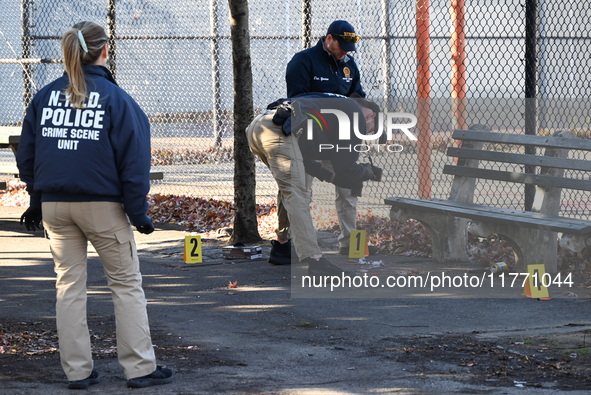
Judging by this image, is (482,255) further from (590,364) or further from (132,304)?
(132,304)

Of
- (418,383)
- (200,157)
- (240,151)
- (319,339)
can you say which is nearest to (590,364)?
→ (418,383)

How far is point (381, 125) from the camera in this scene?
8.53 metres

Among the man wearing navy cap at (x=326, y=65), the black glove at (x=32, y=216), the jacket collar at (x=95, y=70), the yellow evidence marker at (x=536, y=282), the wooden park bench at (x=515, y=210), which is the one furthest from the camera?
the man wearing navy cap at (x=326, y=65)

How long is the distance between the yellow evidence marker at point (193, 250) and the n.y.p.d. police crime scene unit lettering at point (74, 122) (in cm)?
376

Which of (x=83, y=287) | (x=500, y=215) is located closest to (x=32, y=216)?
(x=83, y=287)

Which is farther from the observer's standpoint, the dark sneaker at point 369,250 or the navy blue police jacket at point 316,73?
the dark sneaker at point 369,250

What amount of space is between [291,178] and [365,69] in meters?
8.96

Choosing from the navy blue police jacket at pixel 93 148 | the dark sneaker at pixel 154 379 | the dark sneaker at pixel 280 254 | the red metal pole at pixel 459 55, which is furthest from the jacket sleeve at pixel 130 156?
the red metal pole at pixel 459 55

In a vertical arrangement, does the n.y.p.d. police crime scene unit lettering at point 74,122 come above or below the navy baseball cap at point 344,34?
below

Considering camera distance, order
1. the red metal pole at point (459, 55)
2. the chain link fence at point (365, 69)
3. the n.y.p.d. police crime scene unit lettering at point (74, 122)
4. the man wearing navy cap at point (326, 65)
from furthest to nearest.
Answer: the chain link fence at point (365, 69)
the red metal pole at point (459, 55)
the man wearing navy cap at point (326, 65)
the n.y.p.d. police crime scene unit lettering at point (74, 122)

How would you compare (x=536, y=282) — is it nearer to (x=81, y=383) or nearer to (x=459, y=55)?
(x=81, y=383)

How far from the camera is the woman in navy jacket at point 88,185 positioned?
4809mm

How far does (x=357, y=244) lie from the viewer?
870 cm

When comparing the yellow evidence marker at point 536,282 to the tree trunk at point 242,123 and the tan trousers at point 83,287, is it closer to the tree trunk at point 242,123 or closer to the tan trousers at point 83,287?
the tan trousers at point 83,287
